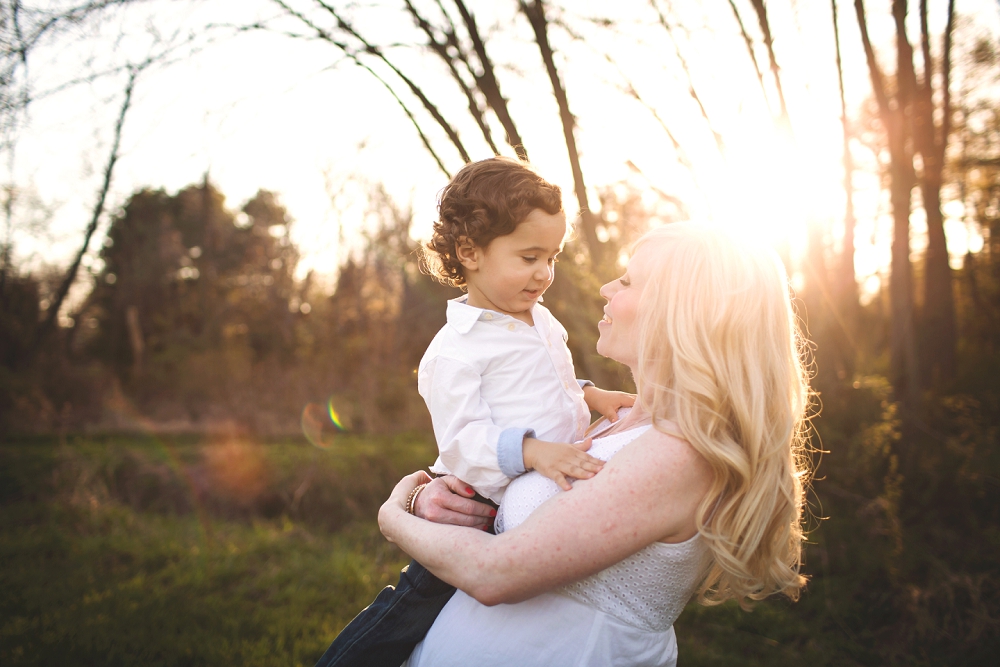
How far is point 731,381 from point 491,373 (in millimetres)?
682

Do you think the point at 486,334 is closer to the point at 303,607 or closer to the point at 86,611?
the point at 303,607

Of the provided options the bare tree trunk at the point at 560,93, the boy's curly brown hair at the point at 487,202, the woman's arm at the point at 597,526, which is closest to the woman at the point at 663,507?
the woman's arm at the point at 597,526

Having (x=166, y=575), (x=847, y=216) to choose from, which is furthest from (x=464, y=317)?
(x=847, y=216)

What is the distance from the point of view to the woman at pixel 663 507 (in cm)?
122

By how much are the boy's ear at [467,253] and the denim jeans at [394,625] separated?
970 millimetres

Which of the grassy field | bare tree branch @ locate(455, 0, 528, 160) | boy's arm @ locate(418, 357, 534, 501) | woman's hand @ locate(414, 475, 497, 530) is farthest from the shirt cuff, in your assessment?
the grassy field

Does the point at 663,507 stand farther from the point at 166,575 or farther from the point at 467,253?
the point at 166,575

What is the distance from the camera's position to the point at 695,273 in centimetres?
137

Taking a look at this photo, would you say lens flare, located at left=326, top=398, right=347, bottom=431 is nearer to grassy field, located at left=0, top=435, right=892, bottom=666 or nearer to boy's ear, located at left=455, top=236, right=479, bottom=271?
grassy field, located at left=0, top=435, right=892, bottom=666

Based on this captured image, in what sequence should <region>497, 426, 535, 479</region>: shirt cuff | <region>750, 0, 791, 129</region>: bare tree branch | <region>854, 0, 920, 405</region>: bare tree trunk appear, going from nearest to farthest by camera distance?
<region>497, 426, 535, 479</region>: shirt cuff → <region>750, 0, 791, 129</region>: bare tree branch → <region>854, 0, 920, 405</region>: bare tree trunk

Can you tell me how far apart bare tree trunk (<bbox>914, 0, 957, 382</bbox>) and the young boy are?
5.23 metres

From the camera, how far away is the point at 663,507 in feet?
4.01

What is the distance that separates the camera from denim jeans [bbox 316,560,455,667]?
5.16ft

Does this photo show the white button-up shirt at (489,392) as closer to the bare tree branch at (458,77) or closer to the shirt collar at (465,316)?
the shirt collar at (465,316)
